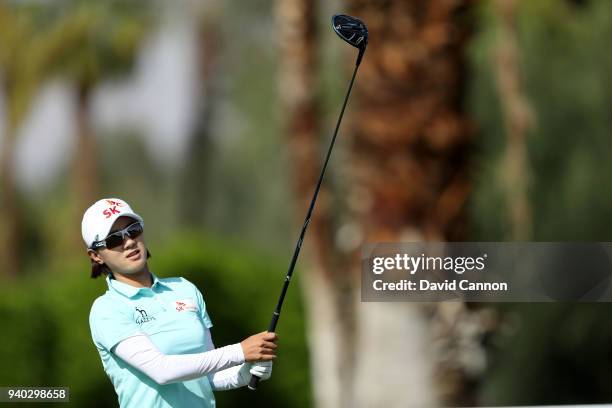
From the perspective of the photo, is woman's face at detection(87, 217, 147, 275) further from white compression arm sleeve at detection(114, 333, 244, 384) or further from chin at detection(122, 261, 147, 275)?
white compression arm sleeve at detection(114, 333, 244, 384)

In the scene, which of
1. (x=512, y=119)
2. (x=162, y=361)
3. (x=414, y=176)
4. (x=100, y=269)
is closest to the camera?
(x=162, y=361)

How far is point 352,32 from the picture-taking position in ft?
13.0

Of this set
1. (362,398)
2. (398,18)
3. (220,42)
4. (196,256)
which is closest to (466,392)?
(362,398)

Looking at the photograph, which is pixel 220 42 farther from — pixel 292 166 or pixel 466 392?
pixel 466 392

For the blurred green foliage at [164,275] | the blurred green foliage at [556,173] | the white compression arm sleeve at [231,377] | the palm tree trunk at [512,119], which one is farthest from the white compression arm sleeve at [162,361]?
the blurred green foliage at [556,173]

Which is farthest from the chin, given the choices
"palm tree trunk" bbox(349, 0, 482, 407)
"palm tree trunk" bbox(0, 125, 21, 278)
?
"palm tree trunk" bbox(0, 125, 21, 278)

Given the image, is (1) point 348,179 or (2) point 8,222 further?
(2) point 8,222

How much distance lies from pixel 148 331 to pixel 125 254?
0.21m

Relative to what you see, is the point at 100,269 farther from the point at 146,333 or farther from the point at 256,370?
the point at 256,370

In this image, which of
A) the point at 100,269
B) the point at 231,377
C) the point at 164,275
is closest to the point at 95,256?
the point at 100,269

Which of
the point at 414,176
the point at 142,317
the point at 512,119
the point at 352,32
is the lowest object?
the point at 142,317

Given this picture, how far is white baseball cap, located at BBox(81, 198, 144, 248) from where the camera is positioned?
2998 mm

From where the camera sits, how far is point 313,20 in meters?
10.0

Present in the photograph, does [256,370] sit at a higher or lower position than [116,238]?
lower
